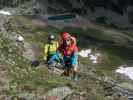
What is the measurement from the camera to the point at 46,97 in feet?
66.4

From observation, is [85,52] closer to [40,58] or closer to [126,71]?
[126,71]

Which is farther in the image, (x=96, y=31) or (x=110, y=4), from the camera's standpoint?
(x=110, y=4)

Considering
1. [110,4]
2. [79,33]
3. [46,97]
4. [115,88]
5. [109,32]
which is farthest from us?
[110,4]

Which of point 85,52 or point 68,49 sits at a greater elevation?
point 68,49

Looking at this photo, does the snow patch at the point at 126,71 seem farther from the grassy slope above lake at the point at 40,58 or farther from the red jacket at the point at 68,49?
the red jacket at the point at 68,49

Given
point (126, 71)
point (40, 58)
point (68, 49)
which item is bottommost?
point (126, 71)

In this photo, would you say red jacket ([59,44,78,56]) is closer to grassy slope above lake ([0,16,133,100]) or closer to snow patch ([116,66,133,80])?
grassy slope above lake ([0,16,133,100])

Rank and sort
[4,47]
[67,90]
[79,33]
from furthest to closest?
[79,33], [4,47], [67,90]

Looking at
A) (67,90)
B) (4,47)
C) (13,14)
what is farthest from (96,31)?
(67,90)

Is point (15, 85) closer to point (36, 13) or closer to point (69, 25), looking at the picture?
point (69, 25)

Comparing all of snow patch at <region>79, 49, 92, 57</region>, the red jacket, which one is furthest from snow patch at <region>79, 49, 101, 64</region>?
the red jacket

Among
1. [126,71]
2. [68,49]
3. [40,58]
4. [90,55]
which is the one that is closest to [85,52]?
[90,55]

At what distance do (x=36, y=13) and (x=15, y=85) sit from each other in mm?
62244

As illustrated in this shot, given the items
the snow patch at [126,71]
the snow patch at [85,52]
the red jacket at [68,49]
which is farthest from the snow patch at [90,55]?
the red jacket at [68,49]
